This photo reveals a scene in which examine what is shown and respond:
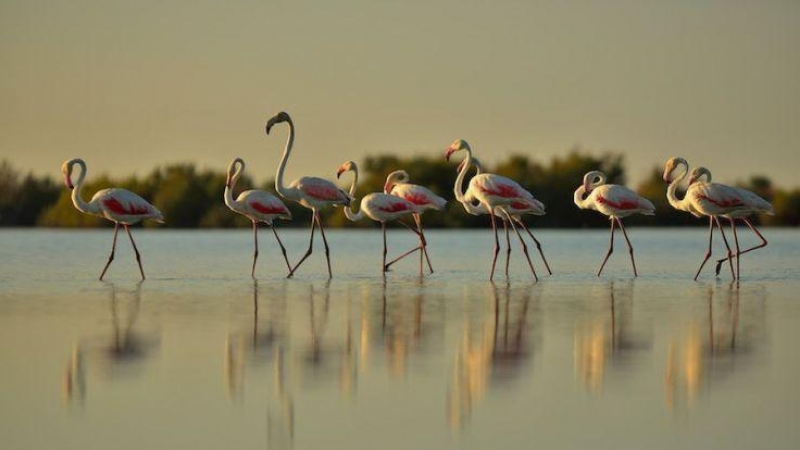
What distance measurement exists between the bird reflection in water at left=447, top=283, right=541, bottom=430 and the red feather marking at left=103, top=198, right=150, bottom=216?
19.2ft

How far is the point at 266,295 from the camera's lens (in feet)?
38.8

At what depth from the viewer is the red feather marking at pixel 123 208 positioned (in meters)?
14.8

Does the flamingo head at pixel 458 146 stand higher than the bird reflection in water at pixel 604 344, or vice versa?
the flamingo head at pixel 458 146

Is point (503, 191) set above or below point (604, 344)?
above

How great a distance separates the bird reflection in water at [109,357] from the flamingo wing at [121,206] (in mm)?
5610

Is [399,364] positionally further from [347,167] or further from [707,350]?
[347,167]

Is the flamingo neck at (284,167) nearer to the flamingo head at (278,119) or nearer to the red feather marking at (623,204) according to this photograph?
the flamingo head at (278,119)

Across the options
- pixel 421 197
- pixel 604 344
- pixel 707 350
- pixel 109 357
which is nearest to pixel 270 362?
pixel 109 357

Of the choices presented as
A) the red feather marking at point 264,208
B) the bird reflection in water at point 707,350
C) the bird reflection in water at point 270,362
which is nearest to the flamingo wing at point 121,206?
the red feather marking at point 264,208

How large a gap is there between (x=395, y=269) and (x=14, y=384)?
10.2 meters

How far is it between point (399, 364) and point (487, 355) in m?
0.60

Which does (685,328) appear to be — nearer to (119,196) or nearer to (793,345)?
(793,345)

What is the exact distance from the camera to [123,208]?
48.8 feet

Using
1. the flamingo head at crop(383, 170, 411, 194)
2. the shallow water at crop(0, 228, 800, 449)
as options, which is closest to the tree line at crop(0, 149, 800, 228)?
the flamingo head at crop(383, 170, 411, 194)
